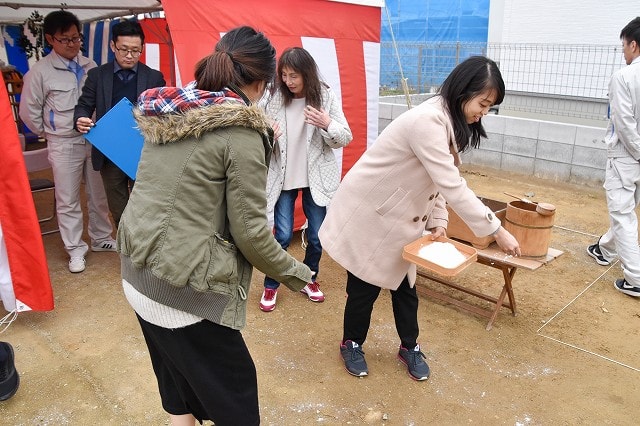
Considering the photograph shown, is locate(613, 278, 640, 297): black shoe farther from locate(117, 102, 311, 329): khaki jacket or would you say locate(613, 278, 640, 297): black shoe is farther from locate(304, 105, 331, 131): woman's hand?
locate(117, 102, 311, 329): khaki jacket

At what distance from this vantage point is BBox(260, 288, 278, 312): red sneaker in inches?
135

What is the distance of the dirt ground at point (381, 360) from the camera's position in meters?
2.48

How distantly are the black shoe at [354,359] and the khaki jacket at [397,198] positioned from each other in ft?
1.65

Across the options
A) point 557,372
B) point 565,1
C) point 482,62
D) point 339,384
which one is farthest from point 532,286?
point 565,1

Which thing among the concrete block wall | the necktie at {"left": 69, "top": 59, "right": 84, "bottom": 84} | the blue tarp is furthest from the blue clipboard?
the blue tarp

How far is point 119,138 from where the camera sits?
10.8ft

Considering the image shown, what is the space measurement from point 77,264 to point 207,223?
9.93ft

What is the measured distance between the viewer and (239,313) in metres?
1.55

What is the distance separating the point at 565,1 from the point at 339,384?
25.9ft

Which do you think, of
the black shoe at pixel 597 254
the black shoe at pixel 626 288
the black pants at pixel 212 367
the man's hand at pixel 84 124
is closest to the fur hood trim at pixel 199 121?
the black pants at pixel 212 367

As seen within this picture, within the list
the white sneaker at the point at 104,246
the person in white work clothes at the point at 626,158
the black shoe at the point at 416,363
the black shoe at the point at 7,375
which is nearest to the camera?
the black shoe at the point at 7,375

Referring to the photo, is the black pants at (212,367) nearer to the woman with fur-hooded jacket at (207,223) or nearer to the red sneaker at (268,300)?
the woman with fur-hooded jacket at (207,223)

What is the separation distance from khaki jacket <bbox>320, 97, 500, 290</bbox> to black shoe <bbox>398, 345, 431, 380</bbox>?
0.46m

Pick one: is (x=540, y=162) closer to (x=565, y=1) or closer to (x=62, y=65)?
(x=565, y=1)
